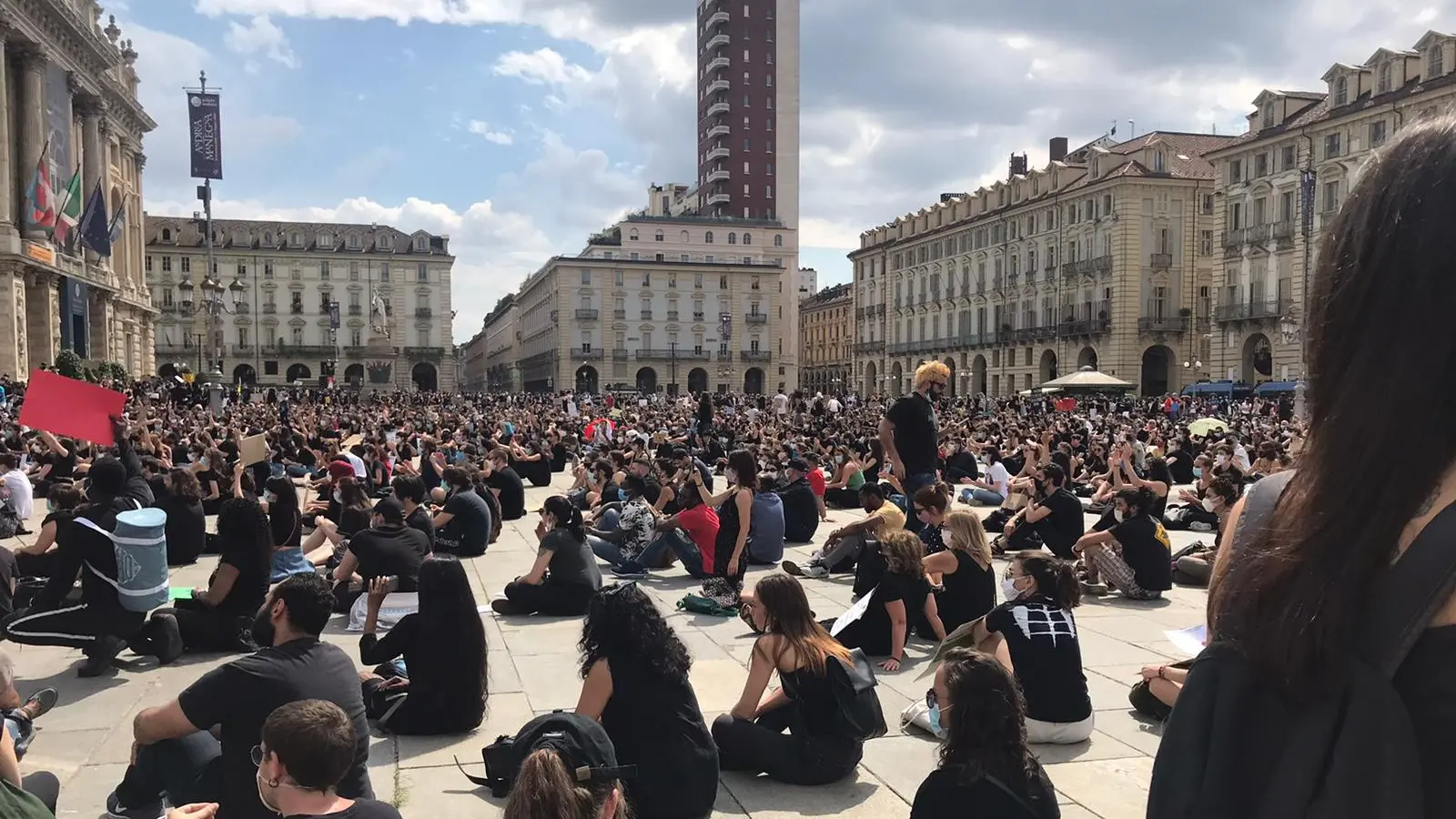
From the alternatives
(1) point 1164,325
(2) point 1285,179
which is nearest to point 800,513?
(2) point 1285,179

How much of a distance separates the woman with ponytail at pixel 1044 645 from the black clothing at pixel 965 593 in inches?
65.6

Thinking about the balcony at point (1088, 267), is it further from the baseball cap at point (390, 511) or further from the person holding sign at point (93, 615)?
the person holding sign at point (93, 615)

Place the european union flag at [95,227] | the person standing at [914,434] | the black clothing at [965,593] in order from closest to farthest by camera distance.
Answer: the black clothing at [965,593] → the person standing at [914,434] → the european union flag at [95,227]

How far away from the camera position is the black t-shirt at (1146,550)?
919 cm

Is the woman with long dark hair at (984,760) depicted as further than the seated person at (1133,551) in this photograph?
No

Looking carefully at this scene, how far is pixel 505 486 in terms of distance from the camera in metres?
14.8

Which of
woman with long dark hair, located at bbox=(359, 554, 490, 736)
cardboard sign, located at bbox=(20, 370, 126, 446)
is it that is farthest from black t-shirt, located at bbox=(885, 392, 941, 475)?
cardboard sign, located at bbox=(20, 370, 126, 446)

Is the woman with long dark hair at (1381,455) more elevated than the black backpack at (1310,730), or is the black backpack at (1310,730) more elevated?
the woman with long dark hair at (1381,455)

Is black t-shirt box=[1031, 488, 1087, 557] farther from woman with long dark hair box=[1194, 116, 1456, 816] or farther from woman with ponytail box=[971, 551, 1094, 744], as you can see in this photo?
woman with long dark hair box=[1194, 116, 1456, 816]

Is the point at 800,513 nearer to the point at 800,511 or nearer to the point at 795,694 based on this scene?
the point at 800,511

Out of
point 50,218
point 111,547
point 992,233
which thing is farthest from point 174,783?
point 992,233

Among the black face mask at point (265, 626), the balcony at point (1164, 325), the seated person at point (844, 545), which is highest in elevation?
the balcony at point (1164, 325)

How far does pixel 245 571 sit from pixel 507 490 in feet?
24.4

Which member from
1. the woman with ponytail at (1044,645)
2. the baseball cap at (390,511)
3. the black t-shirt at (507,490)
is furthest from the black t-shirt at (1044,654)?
the black t-shirt at (507,490)
